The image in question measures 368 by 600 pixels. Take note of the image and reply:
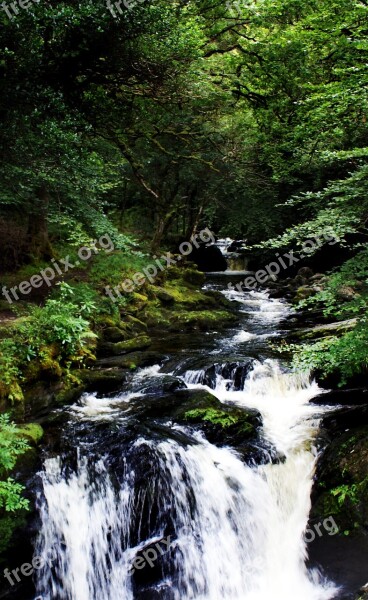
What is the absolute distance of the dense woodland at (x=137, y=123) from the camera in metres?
6.18

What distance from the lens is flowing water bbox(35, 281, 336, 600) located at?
206 inches

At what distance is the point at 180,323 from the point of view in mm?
13352

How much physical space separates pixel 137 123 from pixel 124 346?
6.00 m

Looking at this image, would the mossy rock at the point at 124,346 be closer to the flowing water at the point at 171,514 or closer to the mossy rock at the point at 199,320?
the mossy rock at the point at 199,320

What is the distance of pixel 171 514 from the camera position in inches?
224

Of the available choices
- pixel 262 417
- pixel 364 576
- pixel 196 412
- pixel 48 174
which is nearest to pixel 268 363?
pixel 262 417

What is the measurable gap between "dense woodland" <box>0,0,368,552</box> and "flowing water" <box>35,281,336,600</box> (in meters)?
1.06

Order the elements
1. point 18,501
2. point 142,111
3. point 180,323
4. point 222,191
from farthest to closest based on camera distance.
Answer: point 222,191 < point 180,323 < point 142,111 < point 18,501

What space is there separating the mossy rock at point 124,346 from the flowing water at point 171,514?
10.1 ft

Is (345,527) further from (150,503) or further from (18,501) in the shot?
(18,501)

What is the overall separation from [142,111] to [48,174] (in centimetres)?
422

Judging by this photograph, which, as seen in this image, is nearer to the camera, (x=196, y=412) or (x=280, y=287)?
(x=196, y=412)

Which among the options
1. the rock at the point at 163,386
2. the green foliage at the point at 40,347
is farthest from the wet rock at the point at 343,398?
the green foliage at the point at 40,347

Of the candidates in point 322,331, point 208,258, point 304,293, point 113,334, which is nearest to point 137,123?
point 113,334
